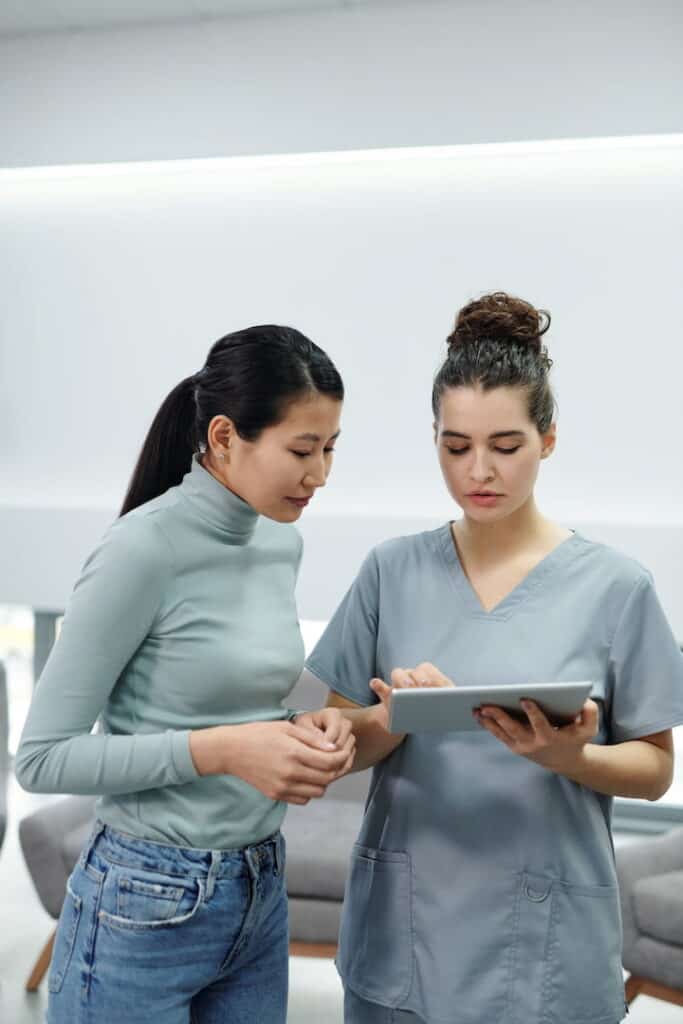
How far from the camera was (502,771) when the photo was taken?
1448 mm

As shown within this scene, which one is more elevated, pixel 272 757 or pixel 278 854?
pixel 272 757

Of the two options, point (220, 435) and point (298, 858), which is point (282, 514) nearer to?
point (220, 435)

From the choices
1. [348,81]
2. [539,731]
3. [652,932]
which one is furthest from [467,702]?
[348,81]

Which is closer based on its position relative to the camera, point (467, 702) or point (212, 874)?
point (467, 702)

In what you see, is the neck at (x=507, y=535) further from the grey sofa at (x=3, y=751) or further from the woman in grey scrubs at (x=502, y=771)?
the grey sofa at (x=3, y=751)

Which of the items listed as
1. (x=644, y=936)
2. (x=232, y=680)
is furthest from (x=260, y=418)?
(x=644, y=936)

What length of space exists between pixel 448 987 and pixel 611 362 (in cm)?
318

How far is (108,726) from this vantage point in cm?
140

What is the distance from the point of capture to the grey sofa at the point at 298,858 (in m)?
3.09

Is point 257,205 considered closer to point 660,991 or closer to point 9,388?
point 9,388

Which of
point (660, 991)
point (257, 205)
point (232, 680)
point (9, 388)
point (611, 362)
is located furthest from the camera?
point (9, 388)

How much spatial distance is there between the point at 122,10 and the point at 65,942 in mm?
4124

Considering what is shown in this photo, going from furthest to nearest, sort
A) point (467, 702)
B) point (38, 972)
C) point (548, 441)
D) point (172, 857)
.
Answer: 1. point (38, 972)
2. point (548, 441)
3. point (172, 857)
4. point (467, 702)

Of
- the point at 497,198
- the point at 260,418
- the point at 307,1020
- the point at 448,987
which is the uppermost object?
the point at 497,198
